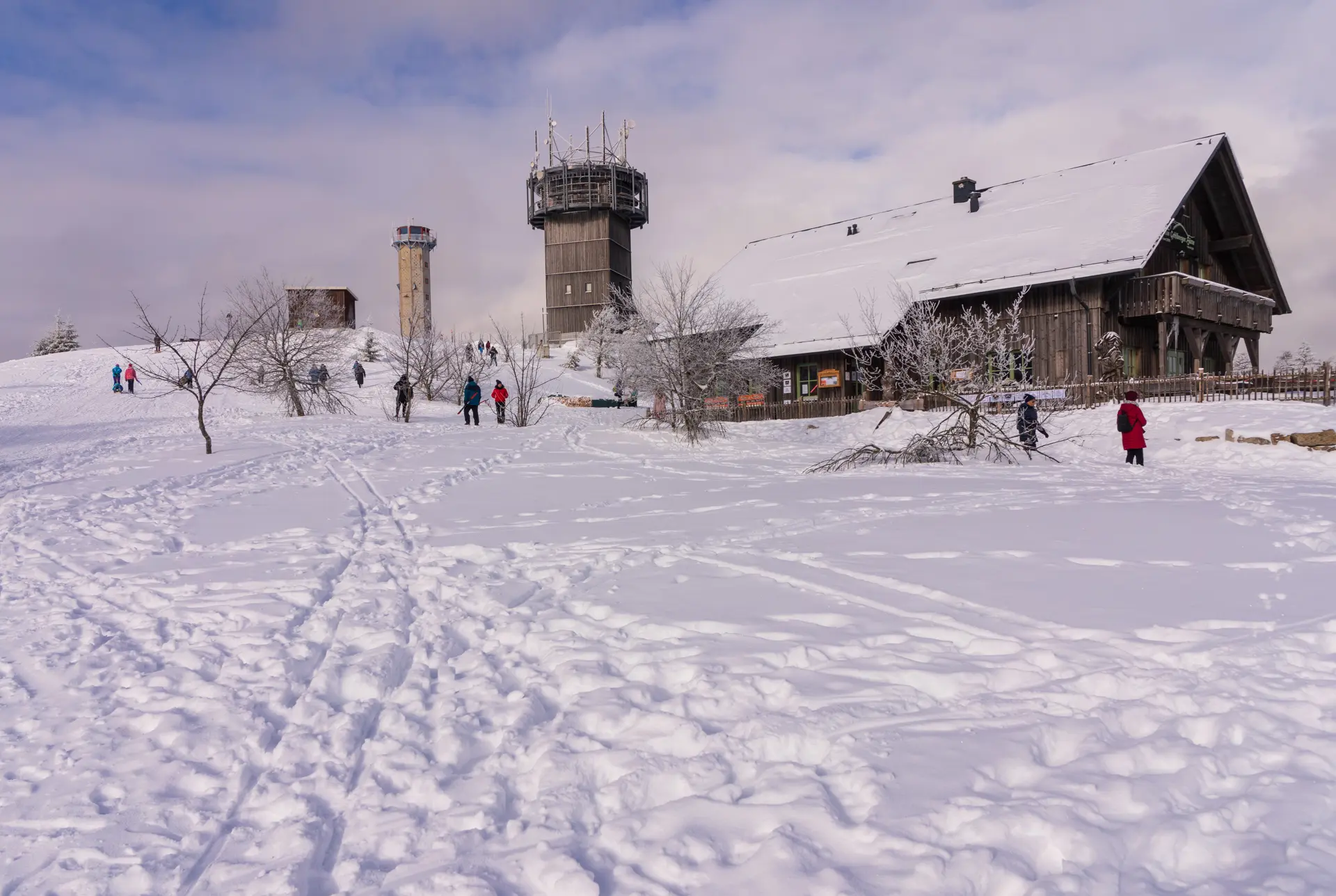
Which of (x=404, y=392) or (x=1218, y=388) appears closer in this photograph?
(x=1218, y=388)

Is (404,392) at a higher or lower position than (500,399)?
higher

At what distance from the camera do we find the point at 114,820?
2938 mm

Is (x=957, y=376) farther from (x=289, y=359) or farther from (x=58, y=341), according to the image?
(x=58, y=341)

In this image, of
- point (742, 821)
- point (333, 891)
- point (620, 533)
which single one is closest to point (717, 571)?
point (620, 533)

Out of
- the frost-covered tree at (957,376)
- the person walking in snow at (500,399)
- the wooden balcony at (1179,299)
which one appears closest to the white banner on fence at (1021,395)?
the frost-covered tree at (957,376)

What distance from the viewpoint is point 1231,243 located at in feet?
86.0

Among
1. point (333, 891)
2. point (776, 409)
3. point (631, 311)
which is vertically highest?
point (631, 311)

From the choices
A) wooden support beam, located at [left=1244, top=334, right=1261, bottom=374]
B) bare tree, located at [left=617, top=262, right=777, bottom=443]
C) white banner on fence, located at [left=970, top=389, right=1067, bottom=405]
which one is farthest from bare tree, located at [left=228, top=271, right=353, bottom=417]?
wooden support beam, located at [left=1244, top=334, right=1261, bottom=374]

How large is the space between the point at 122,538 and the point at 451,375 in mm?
28514

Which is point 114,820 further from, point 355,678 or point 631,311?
point 631,311

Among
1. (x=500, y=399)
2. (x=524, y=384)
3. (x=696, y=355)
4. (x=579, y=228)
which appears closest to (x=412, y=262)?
(x=579, y=228)

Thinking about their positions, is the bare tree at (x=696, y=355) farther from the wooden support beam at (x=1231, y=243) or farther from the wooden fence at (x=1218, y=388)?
the wooden support beam at (x=1231, y=243)

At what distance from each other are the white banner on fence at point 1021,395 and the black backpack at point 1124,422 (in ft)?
20.7

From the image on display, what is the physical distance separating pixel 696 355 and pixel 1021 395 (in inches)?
344
